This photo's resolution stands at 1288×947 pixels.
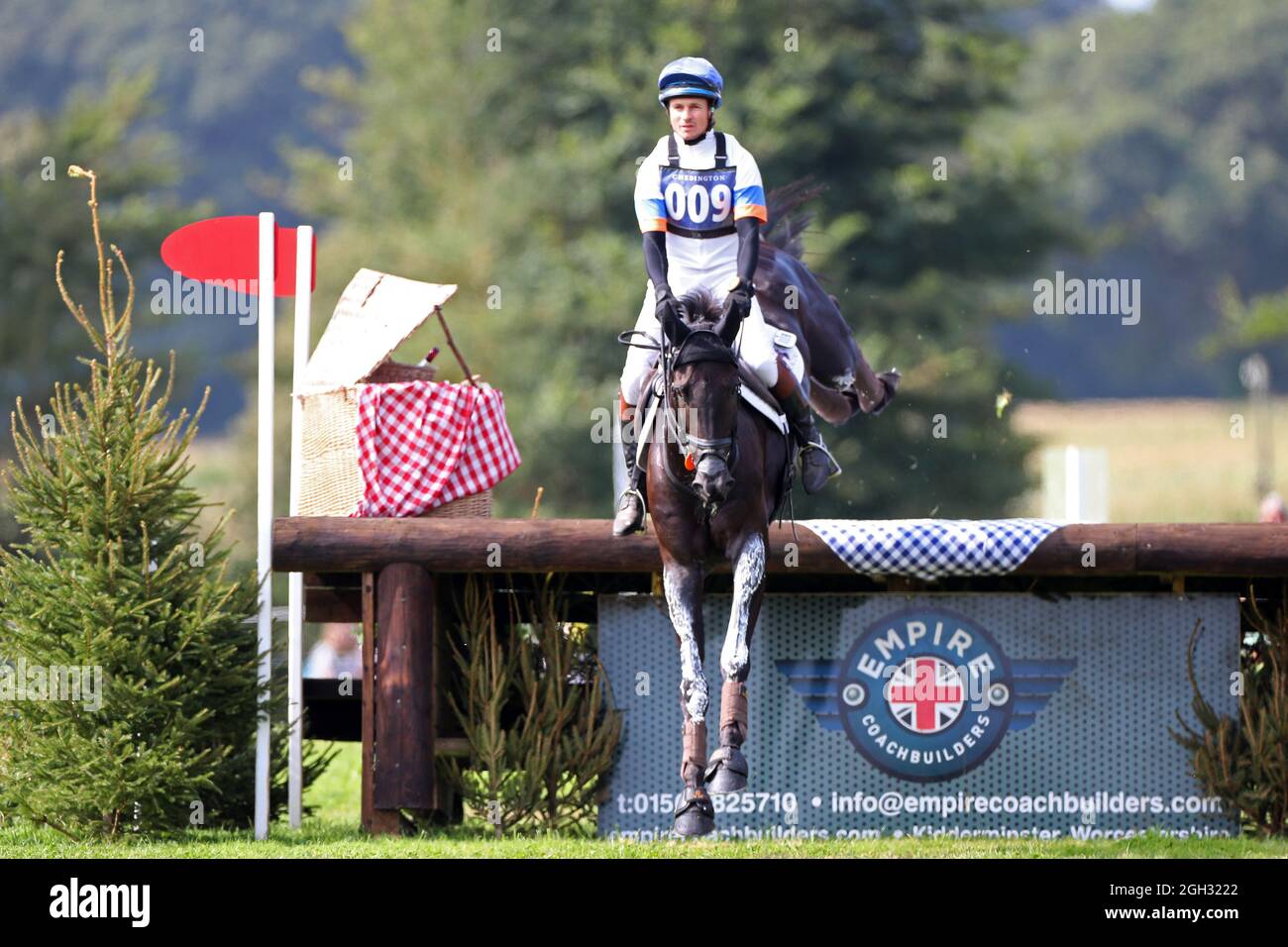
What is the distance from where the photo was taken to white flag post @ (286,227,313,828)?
34.0 ft

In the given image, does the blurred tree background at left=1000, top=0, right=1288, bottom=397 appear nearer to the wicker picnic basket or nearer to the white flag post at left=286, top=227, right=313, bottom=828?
the wicker picnic basket

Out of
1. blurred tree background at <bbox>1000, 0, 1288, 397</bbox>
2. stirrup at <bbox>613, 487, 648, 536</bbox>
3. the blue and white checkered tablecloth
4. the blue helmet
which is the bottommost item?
the blue and white checkered tablecloth

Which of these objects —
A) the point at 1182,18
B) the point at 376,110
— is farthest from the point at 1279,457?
the point at 1182,18

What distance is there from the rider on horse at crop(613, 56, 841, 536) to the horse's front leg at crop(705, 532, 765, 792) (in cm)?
56

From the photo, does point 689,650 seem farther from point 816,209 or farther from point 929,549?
point 816,209

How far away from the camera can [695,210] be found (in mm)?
9297

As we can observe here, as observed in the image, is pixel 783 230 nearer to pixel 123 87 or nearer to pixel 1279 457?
pixel 123 87

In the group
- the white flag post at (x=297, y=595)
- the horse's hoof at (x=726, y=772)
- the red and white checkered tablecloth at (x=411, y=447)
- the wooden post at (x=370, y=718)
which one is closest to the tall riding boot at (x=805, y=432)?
the horse's hoof at (x=726, y=772)

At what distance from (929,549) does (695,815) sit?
7.03 feet

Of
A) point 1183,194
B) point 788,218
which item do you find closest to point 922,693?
point 788,218

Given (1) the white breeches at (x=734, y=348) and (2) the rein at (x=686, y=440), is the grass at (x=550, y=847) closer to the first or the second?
(2) the rein at (x=686, y=440)

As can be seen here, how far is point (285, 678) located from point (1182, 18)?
74.9m

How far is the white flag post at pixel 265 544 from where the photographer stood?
10.0 meters

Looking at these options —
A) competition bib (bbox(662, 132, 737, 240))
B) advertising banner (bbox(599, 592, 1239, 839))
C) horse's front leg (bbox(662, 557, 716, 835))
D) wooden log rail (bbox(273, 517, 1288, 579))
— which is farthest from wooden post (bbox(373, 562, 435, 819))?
competition bib (bbox(662, 132, 737, 240))
